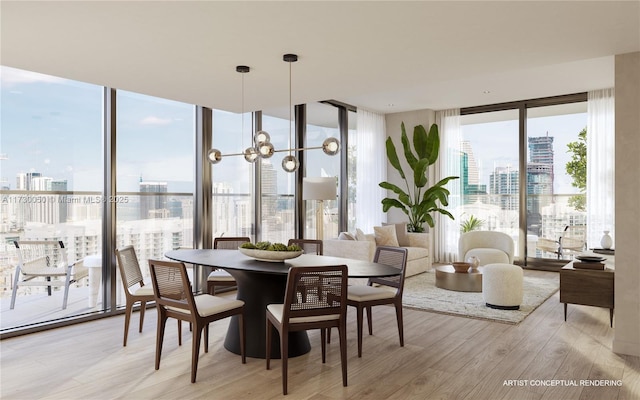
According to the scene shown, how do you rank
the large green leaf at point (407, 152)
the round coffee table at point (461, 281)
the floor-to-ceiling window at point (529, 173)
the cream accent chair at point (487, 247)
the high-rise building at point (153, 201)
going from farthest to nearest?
the large green leaf at point (407, 152), the floor-to-ceiling window at point (529, 173), the cream accent chair at point (487, 247), the round coffee table at point (461, 281), the high-rise building at point (153, 201)

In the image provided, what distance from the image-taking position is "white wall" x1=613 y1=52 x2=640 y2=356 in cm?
352

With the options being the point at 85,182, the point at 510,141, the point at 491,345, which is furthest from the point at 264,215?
the point at 510,141

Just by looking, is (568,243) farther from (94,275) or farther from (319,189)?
(94,275)

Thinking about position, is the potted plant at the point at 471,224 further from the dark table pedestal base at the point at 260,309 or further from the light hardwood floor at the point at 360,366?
the dark table pedestal base at the point at 260,309

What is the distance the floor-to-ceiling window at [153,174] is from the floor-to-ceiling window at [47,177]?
0.26 meters

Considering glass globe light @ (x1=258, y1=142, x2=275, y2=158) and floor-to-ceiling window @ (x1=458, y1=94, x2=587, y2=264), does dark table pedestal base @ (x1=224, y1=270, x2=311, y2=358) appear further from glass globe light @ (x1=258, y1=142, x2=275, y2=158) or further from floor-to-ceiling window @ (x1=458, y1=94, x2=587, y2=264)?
floor-to-ceiling window @ (x1=458, y1=94, x2=587, y2=264)

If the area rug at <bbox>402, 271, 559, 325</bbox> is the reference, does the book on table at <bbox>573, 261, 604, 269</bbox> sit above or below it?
above

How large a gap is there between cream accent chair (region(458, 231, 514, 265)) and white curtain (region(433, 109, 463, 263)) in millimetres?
1368

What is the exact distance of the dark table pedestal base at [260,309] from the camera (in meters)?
3.55

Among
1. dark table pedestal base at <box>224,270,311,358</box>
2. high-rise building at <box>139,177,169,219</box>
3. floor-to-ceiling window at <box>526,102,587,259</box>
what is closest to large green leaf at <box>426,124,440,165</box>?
floor-to-ceiling window at <box>526,102,587,259</box>

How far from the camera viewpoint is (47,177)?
435 centimetres


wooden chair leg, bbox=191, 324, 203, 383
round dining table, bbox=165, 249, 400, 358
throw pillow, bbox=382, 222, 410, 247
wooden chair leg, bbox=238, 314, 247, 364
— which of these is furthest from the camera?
throw pillow, bbox=382, 222, 410, 247

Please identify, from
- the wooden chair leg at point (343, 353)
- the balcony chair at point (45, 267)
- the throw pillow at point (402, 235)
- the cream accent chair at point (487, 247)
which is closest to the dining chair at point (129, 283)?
the balcony chair at point (45, 267)

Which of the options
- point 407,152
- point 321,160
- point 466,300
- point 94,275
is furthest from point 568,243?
point 94,275
